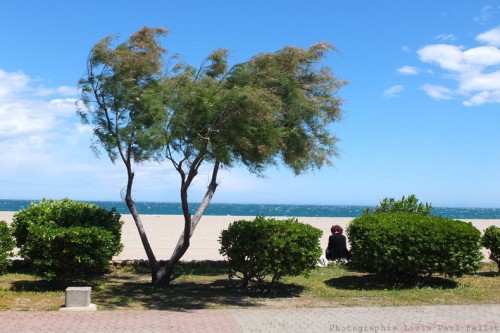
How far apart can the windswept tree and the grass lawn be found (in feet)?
3.71

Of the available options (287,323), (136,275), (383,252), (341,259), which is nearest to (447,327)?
(287,323)

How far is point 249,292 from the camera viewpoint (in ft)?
37.4

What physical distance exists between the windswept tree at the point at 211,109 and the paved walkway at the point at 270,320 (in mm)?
3035

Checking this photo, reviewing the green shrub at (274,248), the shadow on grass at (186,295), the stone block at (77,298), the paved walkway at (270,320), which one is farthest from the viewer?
the green shrub at (274,248)

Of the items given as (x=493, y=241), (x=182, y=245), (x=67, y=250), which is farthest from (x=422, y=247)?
(x=67, y=250)

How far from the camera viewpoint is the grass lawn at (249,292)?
1003cm

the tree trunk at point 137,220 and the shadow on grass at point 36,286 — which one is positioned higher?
the tree trunk at point 137,220

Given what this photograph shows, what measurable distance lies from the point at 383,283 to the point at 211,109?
5627 millimetres

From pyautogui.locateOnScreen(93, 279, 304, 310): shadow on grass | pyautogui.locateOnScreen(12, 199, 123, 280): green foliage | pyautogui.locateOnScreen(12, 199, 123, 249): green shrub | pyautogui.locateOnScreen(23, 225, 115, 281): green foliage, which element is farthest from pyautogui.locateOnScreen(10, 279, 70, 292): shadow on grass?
pyautogui.locateOnScreen(12, 199, 123, 249): green shrub

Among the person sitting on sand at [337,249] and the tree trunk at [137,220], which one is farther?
the person sitting on sand at [337,249]

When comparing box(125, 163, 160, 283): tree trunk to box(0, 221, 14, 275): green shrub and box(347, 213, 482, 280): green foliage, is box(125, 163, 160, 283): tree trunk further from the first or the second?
box(347, 213, 482, 280): green foliage

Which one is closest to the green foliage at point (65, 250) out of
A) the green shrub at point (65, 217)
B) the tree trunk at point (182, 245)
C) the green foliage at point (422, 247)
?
the green shrub at point (65, 217)

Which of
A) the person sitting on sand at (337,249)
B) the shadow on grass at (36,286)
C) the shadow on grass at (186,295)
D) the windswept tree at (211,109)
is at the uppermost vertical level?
the windswept tree at (211,109)

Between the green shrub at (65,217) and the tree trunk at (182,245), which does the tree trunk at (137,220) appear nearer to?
the tree trunk at (182,245)
